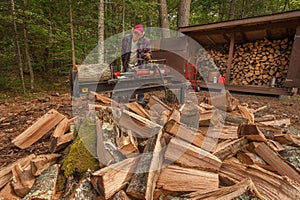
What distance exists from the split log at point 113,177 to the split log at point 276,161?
106 centimetres

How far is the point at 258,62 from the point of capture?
6.11 meters

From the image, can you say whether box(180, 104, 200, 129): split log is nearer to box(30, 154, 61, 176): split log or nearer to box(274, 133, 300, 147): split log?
box(274, 133, 300, 147): split log

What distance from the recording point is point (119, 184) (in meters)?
1.14

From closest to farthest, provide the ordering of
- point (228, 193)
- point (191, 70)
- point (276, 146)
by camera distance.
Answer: point (228, 193), point (276, 146), point (191, 70)

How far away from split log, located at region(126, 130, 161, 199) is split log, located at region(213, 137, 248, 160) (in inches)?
21.2

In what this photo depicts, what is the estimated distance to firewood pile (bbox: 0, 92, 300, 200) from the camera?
113cm

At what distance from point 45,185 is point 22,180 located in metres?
0.31

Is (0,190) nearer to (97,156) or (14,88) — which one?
(97,156)

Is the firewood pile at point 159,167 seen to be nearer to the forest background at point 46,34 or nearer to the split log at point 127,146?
the split log at point 127,146

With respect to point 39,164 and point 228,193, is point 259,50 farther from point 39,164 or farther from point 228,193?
point 39,164

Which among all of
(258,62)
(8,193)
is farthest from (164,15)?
(8,193)

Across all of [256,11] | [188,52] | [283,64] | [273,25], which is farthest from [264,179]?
[256,11]

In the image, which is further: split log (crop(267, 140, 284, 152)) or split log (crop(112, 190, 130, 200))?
split log (crop(267, 140, 284, 152))

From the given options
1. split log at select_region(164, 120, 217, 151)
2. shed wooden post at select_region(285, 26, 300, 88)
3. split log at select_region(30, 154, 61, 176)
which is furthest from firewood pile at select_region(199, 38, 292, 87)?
split log at select_region(30, 154, 61, 176)
